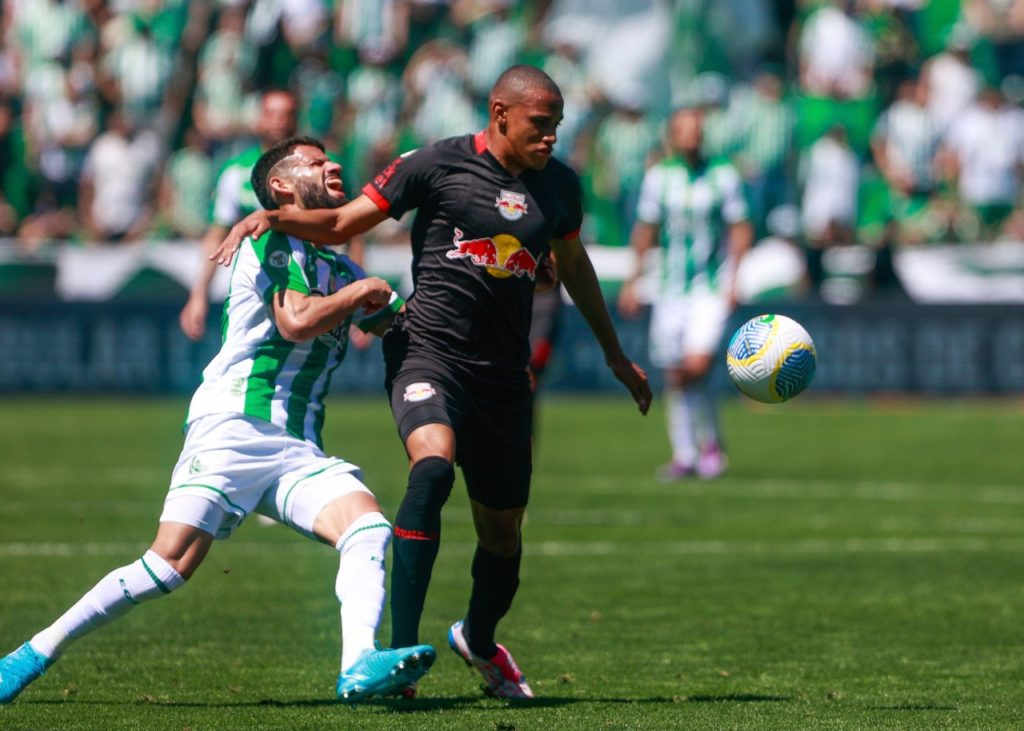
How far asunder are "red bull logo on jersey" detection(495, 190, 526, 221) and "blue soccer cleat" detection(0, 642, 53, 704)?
220 centimetres

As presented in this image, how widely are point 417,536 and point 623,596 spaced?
10.1 ft

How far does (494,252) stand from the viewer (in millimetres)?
7078

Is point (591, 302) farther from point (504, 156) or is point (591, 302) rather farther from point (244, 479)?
point (244, 479)

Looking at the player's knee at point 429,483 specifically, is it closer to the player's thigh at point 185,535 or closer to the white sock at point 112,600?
the player's thigh at point 185,535

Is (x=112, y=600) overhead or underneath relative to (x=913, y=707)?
overhead

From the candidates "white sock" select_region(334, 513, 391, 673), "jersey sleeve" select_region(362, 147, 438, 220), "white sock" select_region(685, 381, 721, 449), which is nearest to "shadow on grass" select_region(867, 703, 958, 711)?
"white sock" select_region(334, 513, 391, 673)

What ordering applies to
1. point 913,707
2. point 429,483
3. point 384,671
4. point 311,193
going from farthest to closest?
point 311,193 → point 913,707 → point 429,483 → point 384,671

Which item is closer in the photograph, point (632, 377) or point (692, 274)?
point (632, 377)

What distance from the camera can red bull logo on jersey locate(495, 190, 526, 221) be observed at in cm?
705

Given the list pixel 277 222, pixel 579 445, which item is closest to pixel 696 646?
pixel 277 222

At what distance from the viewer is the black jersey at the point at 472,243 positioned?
706 cm

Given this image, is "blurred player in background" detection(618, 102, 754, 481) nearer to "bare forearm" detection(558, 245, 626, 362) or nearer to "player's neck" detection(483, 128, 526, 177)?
"bare forearm" detection(558, 245, 626, 362)

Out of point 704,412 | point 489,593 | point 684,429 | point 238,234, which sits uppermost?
point 238,234

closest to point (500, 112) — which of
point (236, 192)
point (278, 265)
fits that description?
point (278, 265)
